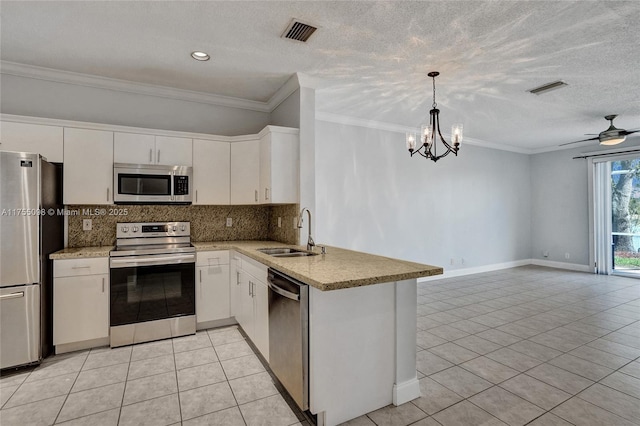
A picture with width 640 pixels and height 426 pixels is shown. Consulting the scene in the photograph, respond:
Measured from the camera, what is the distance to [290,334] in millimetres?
2027

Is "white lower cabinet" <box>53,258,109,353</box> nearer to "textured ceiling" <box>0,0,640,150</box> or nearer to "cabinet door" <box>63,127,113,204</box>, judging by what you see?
"cabinet door" <box>63,127,113,204</box>

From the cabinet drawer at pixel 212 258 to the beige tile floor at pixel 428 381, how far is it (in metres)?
0.74

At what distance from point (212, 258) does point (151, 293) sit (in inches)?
25.6

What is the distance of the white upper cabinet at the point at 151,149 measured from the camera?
10.6 feet

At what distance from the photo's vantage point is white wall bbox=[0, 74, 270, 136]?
316 cm

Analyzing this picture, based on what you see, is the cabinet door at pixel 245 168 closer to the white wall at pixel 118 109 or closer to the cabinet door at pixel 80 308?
the white wall at pixel 118 109

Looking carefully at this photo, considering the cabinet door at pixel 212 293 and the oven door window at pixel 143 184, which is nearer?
the oven door window at pixel 143 184

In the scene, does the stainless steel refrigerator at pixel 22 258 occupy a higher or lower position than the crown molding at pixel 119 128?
lower

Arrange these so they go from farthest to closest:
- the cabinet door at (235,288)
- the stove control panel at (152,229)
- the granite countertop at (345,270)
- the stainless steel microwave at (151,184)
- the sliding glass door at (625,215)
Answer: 1. the sliding glass door at (625,215)
2. the stove control panel at (152,229)
3. the cabinet door at (235,288)
4. the stainless steel microwave at (151,184)
5. the granite countertop at (345,270)

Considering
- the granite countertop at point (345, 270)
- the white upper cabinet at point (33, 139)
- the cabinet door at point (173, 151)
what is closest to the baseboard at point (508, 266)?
the granite countertop at point (345, 270)

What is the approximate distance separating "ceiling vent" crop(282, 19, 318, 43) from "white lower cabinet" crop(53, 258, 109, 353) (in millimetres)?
2584

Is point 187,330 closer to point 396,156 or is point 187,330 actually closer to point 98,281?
point 98,281

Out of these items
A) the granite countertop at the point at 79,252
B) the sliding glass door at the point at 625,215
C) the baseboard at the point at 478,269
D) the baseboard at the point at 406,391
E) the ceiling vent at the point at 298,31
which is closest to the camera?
the baseboard at the point at 406,391

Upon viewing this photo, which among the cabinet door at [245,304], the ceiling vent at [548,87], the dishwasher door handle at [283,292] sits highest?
the ceiling vent at [548,87]
